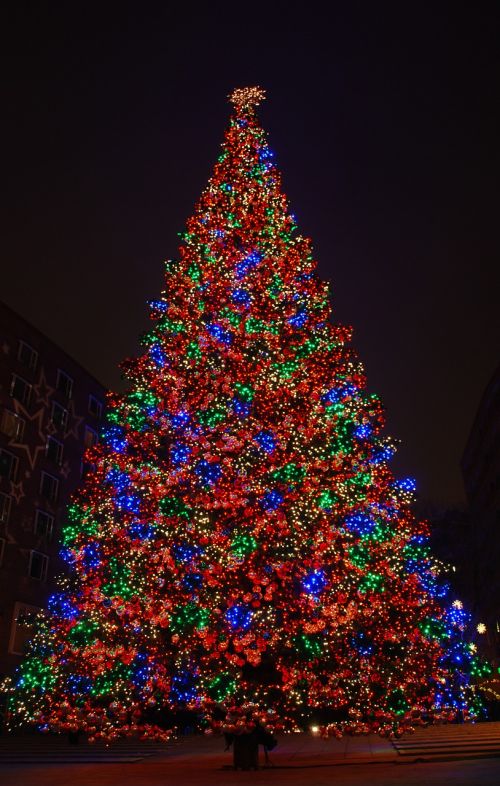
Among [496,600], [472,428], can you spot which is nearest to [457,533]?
[496,600]

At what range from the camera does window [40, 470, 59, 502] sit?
3462 centimetres

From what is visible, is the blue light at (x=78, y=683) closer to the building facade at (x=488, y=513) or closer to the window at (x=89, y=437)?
the window at (x=89, y=437)

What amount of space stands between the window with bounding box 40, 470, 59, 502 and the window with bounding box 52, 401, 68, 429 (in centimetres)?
297

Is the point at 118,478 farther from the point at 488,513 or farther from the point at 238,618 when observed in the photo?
the point at 488,513

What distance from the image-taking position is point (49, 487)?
3519 cm

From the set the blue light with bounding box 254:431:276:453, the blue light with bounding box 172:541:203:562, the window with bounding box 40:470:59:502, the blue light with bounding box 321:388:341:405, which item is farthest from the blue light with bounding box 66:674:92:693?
the window with bounding box 40:470:59:502

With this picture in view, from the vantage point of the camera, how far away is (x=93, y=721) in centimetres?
1220

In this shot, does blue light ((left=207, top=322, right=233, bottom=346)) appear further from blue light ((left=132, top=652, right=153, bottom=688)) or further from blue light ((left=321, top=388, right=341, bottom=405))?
blue light ((left=132, top=652, right=153, bottom=688))

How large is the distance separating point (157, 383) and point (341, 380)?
12.6 feet

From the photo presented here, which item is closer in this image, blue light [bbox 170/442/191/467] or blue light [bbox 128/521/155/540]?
blue light [bbox 128/521/155/540]

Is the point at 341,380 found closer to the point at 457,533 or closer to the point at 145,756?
the point at 145,756

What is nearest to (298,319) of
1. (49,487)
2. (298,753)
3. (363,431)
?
(363,431)

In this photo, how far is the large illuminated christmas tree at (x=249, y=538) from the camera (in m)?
12.2

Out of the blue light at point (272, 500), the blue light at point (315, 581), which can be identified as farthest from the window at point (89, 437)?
the blue light at point (315, 581)
